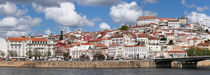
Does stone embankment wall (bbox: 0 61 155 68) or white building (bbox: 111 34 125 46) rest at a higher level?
white building (bbox: 111 34 125 46)

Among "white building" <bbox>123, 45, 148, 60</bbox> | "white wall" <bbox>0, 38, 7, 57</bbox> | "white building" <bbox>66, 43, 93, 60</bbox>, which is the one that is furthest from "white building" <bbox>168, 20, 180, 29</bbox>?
"white wall" <bbox>0, 38, 7, 57</bbox>

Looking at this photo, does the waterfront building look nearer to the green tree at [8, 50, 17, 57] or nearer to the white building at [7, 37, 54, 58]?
the white building at [7, 37, 54, 58]

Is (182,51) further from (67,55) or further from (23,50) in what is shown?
(23,50)

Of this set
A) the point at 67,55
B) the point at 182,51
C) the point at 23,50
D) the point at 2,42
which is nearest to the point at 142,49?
the point at 182,51

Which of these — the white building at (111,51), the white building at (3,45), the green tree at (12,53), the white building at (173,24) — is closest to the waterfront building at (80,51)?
the white building at (111,51)

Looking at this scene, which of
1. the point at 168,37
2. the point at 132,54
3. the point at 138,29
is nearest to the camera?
the point at 132,54

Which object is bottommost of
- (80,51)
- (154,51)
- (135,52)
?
(135,52)

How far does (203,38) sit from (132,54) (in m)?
62.8

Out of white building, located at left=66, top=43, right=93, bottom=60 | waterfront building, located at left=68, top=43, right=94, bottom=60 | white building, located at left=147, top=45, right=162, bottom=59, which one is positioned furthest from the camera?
white building, located at left=66, top=43, right=93, bottom=60

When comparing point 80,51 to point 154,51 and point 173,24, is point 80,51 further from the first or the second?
point 173,24

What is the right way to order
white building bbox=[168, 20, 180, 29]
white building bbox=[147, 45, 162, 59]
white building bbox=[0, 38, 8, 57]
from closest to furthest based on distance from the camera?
white building bbox=[147, 45, 162, 59] → white building bbox=[0, 38, 8, 57] → white building bbox=[168, 20, 180, 29]

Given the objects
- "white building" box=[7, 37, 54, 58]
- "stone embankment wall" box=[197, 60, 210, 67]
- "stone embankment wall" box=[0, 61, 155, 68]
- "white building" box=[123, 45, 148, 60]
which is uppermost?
"white building" box=[7, 37, 54, 58]

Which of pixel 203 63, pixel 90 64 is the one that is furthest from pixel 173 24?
pixel 90 64

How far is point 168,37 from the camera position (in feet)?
541
